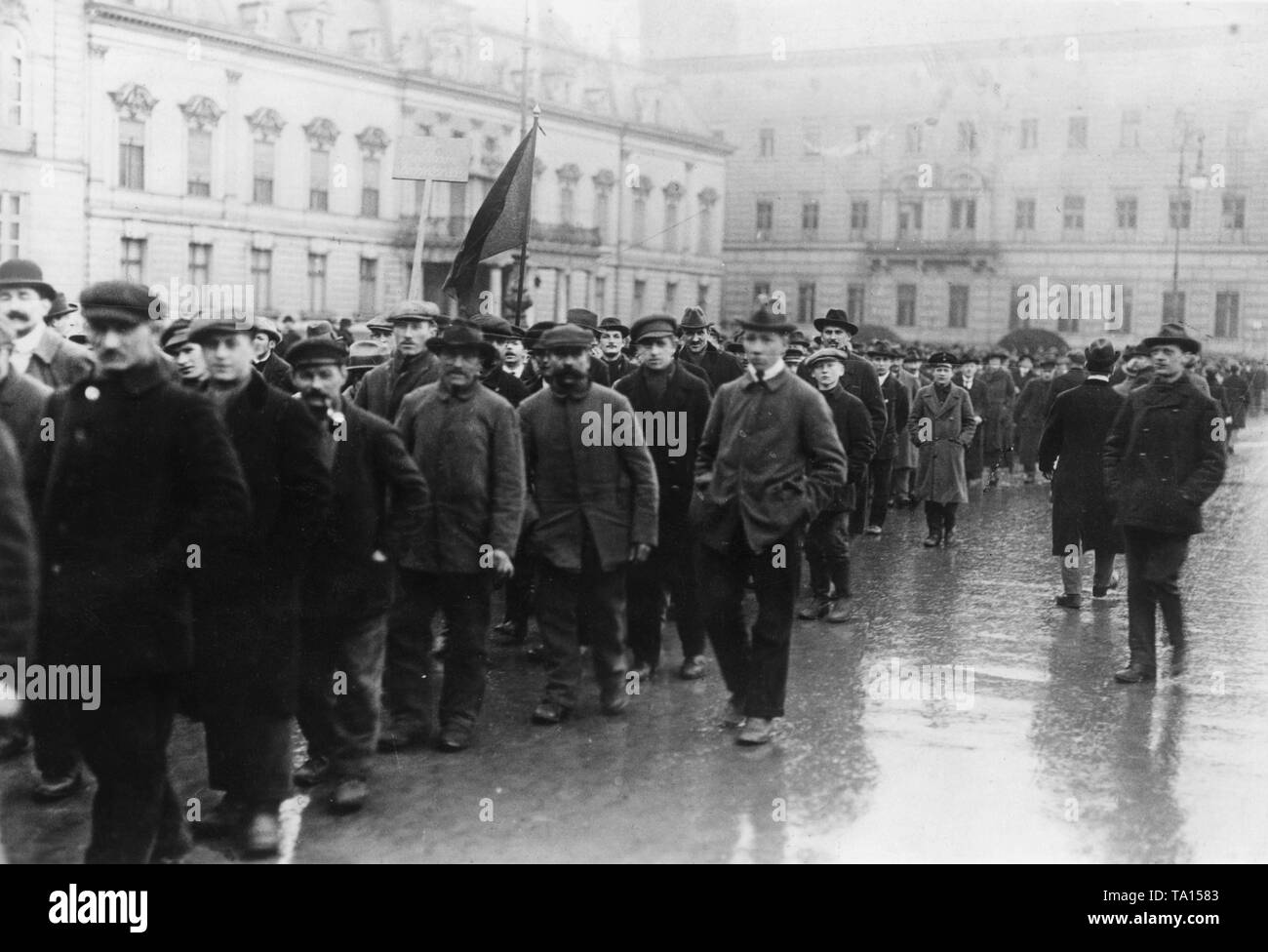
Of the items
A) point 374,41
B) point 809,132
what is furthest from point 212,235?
point 809,132

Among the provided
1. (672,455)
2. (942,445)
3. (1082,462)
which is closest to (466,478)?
(672,455)

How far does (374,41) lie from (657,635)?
1649 inches

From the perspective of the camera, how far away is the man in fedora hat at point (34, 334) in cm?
675

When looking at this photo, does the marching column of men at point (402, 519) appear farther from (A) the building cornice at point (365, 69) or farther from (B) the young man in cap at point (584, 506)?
(A) the building cornice at point (365, 69)

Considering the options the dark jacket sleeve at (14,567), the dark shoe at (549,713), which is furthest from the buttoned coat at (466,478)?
the dark jacket sleeve at (14,567)

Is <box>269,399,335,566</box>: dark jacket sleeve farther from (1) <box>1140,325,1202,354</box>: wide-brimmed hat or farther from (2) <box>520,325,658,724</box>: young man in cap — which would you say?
(1) <box>1140,325,1202,354</box>: wide-brimmed hat

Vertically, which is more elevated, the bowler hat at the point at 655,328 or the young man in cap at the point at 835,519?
the bowler hat at the point at 655,328

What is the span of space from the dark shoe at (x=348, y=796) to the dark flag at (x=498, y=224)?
5.86m

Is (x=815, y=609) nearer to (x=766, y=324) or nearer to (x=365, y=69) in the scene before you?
(x=766, y=324)

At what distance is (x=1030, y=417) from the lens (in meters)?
21.8

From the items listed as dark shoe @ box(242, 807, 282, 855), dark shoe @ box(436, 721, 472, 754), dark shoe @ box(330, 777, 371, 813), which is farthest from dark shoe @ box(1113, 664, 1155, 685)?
dark shoe @ box(242, 807, 282, 855)

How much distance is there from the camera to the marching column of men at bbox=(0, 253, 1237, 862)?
4.83 metres
